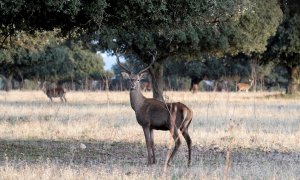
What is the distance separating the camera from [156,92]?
94.4 feet

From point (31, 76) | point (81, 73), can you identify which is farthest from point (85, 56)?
point (31, 76)

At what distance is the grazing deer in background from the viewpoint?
12008 millimetres

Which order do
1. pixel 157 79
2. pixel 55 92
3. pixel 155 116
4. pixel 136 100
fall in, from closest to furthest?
pixel 155 116 < pixel 136 100 < pixel 157 79 < pixel 55 92

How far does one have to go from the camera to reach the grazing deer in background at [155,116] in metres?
12.0

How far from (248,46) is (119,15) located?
18.0 metres

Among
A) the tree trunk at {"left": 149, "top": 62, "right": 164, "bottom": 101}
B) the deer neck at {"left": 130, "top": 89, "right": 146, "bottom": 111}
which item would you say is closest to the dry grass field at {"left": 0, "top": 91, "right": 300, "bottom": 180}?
the deer neck at {"left": 130, "top": 89, "right": 146, "bottom": 111}

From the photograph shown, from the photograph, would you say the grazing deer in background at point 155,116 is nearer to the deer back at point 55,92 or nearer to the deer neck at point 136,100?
the deer neck at point 136,100

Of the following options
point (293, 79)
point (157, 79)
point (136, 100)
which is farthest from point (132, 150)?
point (293, 79)

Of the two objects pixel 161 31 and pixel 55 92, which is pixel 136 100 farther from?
pixel 55 92

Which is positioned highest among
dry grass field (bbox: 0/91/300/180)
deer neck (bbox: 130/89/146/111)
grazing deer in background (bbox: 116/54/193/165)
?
deer neck (bbox: 130/89/146/111)

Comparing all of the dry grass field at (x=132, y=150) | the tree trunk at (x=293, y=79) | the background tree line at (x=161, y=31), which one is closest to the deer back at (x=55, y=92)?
the background tree line at (x=161, y=31)

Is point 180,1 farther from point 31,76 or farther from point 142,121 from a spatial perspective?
point 31,76

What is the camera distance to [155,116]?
40.2ft

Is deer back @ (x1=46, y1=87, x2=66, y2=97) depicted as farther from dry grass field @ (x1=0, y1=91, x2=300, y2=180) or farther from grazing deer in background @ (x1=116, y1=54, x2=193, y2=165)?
grazing deer in background @ (x1=116, y1=54, x2=193, y2=165)
